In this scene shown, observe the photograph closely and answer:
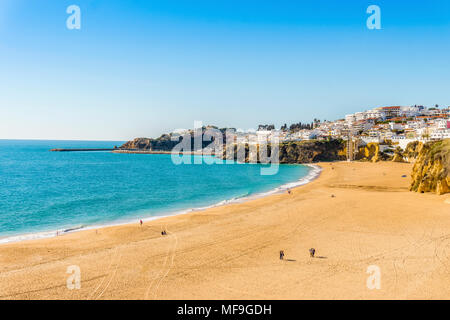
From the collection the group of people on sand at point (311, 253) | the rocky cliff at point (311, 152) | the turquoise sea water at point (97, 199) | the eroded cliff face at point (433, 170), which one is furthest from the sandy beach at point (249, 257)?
the rocky cliff at point (311, 152)

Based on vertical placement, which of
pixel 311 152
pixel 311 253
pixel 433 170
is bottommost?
pixel 311 253

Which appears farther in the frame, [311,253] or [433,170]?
[433,170]

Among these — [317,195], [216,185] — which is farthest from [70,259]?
[216,185]

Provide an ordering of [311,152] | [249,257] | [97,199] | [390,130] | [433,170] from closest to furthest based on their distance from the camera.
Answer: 1. [249,257]
2. [433,170]
3. [97,199]
4. [311,152]
5. [390,130]

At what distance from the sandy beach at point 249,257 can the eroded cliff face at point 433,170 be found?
530cm

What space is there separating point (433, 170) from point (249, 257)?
95.8 ft

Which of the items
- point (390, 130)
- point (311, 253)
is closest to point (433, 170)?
point (311, 253)

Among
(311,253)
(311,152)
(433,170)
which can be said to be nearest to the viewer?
(311,253)

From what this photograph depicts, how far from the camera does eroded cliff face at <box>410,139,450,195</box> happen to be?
30.9 meters

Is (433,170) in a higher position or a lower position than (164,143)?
lower

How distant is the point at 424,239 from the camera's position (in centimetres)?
1834

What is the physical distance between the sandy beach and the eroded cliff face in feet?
17.4

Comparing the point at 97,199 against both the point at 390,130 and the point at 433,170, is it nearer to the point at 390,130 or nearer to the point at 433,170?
the point at 433,170

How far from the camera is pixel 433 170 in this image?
33.0 meters
